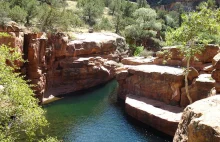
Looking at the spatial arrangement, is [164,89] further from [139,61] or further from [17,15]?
[17,15]

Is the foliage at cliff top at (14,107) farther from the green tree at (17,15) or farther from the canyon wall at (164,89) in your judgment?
the green tree at (17,15)

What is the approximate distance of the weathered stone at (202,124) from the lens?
30.6ft

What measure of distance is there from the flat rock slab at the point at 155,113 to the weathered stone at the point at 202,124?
1054 cm

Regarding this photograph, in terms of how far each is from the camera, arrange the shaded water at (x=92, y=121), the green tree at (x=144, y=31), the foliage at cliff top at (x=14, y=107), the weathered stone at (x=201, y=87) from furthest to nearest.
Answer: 1. the green tree at (x=144, y=31)
2. the weathered stone at (x=201, y=87)
3. the shaded water at (x=92, y=121)
4. the foliage at cliff top at (x=14, y=107)

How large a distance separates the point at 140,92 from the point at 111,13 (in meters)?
55.2

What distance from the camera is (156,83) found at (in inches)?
1176

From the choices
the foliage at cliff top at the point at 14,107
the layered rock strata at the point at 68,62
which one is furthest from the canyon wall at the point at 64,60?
the foliage at cliff top at the point at 14,107

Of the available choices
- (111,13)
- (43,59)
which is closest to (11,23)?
(43,59)

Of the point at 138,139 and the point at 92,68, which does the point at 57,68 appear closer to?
the point at 92,68

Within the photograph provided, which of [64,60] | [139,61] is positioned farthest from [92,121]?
[139,61]

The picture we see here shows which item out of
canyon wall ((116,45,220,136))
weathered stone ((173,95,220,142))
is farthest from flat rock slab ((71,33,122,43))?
weathered stone ((173,95,220,142))

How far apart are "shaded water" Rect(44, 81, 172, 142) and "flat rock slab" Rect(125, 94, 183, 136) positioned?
892mm

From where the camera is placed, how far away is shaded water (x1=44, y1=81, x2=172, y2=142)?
23172mm

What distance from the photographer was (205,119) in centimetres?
1005
